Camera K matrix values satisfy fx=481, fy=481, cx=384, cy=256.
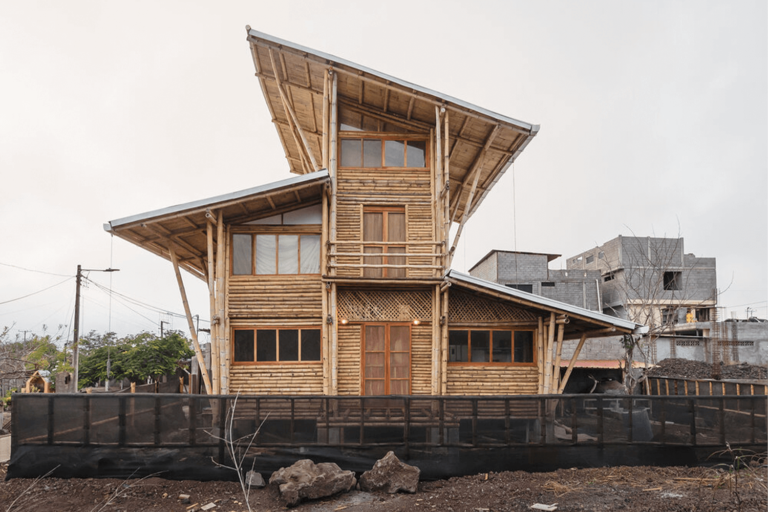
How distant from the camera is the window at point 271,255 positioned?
1298 cm

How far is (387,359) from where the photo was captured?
12.9 metres

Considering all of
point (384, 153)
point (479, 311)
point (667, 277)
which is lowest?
point (479, 311)

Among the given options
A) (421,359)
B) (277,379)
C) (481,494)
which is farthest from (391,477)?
(277,379)

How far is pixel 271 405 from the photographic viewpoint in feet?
30.9

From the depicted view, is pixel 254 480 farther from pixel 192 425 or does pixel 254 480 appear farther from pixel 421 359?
pixel 421 359

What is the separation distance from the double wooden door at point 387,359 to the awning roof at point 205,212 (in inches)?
158

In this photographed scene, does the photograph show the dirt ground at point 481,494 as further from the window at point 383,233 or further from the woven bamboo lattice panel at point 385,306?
the window at point 383,233

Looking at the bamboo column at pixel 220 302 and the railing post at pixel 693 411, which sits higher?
the bamboo column at pixel 220 302

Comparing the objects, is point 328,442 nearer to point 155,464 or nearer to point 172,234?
point 155,464

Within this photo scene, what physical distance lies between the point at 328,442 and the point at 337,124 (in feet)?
28.4

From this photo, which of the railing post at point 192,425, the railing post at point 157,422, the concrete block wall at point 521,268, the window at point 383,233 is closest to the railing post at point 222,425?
the railing post at point 192,425

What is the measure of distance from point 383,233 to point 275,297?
3.39 meters

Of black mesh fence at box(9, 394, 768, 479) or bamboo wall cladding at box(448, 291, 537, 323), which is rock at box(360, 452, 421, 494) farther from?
bamboo wall cladding at box(448, 291, 537, 323)

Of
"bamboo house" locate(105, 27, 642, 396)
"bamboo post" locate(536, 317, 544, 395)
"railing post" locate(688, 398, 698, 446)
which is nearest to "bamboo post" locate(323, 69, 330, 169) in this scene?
"bamboo house" locate(105, 27, 642, 396)
